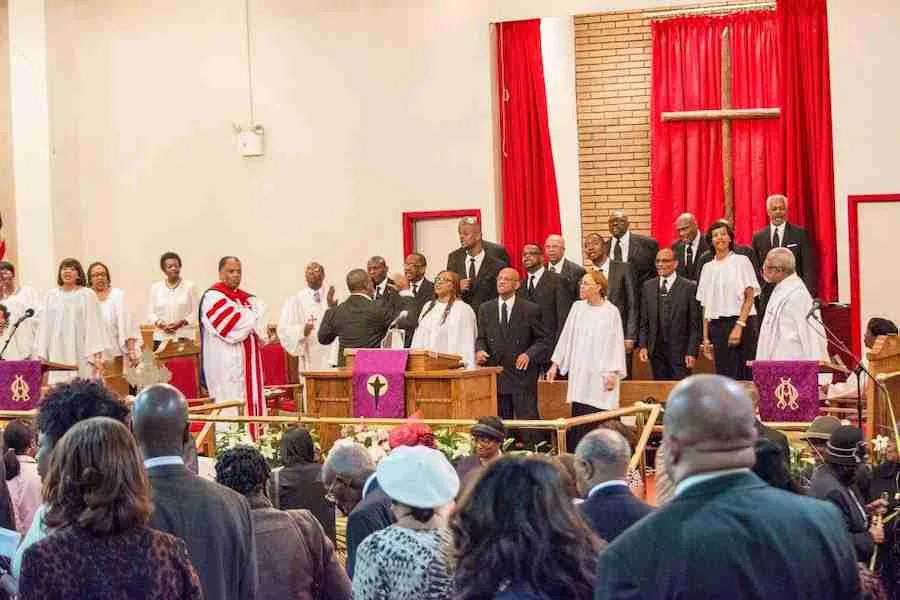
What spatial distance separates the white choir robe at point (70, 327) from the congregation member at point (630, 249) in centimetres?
508

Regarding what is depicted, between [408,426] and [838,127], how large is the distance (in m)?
8.75

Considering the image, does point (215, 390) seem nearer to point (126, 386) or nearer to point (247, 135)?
point (126, 386)

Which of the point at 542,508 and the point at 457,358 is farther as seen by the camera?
the point at 457,358

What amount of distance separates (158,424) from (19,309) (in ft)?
39.4

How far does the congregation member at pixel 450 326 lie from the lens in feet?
43.0

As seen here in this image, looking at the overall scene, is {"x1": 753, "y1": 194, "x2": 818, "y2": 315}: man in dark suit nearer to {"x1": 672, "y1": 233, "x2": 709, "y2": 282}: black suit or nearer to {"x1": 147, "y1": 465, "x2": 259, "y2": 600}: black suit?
{"x1": 672, "y1": 233, "x2": 709, "y2": 282}: black suit

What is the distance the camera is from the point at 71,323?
46.7 ft

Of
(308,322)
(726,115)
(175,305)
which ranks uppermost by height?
(726,115)

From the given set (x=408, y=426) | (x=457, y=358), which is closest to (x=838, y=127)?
(x=457, y=358)

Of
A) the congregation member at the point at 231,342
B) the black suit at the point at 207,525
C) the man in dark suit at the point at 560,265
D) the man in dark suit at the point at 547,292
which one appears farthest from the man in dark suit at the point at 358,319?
the black suit at the point at 207,525

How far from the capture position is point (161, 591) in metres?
3.63

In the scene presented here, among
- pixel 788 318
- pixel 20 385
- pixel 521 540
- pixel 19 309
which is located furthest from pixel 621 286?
pixel 521 540

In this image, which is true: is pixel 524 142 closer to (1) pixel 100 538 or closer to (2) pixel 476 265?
(2) pixel 476 265

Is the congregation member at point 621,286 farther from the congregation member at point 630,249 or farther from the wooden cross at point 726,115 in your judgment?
the wooden cross at point 726,115
